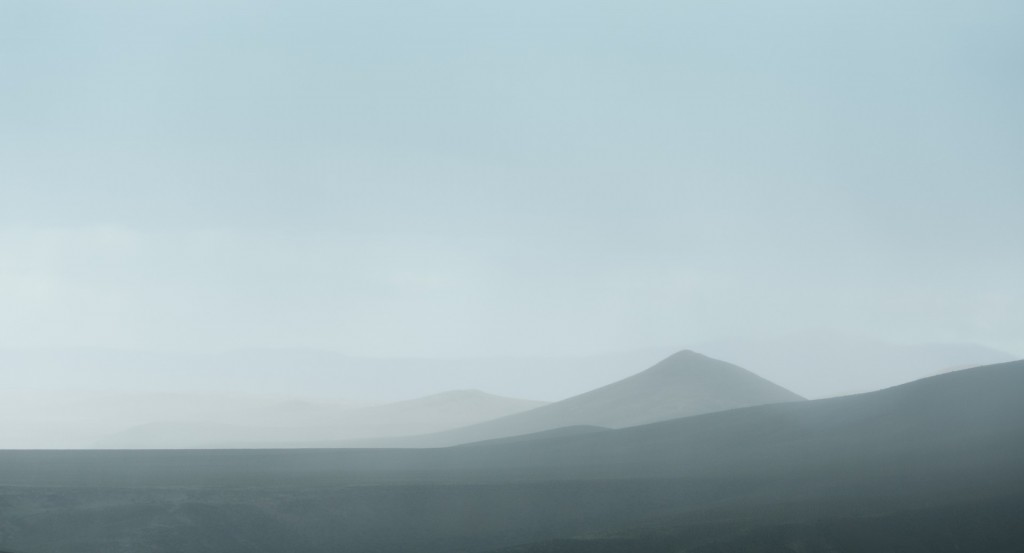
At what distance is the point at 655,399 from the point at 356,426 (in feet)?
210

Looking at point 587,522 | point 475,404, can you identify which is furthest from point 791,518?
point 475,404

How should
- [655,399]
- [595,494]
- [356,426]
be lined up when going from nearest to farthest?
[595,494]
[655,399]
[356,426]

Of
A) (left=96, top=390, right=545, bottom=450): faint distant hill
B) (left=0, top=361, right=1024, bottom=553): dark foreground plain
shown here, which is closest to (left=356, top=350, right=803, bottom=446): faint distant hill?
(left=96, top=390, right=545, bottom=450): faint distant hill

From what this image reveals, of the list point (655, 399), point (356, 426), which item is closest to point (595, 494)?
point (655, 399)

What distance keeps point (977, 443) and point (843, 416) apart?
10.1 meters

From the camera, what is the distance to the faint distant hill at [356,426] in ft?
399

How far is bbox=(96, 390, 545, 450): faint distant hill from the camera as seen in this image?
4791 inches

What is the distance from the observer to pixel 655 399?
78125 millimetres

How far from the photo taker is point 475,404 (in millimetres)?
132875

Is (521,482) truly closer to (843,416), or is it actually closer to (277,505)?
(277,505)

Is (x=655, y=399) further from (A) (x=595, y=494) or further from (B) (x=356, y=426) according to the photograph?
(B) (x=356, y=426)

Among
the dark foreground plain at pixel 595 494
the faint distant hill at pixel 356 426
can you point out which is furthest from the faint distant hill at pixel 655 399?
the dark foreground plain at pixel 595 494

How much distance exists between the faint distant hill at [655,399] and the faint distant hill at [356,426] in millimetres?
31255

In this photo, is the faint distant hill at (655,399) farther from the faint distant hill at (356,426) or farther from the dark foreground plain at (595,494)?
the dark foreground plain at (595,494)
